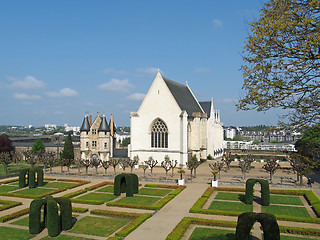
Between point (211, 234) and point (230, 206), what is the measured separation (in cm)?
704

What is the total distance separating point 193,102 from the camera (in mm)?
57312

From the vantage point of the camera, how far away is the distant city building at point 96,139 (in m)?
52.1

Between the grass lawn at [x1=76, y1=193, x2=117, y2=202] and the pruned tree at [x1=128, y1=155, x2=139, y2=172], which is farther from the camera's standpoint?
the pruned tree at [x1=128, y1=155, x2=139, y2=172]

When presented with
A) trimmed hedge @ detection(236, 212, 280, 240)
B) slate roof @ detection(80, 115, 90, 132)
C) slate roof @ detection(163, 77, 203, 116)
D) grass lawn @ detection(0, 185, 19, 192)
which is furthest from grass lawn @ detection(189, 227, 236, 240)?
slate roof @ detection(80, 115, 90, 132)

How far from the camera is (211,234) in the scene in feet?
58.4

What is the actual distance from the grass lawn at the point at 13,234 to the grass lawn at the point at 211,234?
31.7 ft

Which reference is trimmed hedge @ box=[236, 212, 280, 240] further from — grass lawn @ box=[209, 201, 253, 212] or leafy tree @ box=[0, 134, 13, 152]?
leafy tree @ box=[0, 134, 13, 152]

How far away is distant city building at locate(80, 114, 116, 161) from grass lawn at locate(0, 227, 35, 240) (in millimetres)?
33222

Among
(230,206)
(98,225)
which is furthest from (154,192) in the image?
(98,225)

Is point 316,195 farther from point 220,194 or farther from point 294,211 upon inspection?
point 220,194

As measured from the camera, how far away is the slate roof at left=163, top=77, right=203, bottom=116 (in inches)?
1954

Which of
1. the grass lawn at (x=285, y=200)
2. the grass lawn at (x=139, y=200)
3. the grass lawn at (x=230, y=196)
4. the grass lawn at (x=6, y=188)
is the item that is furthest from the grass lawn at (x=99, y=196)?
the grass lawn at (x=285, y=200)

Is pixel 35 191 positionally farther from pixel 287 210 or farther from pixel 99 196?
pixel 287 210

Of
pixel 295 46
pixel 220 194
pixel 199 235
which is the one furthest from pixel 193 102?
pixel 295 46
